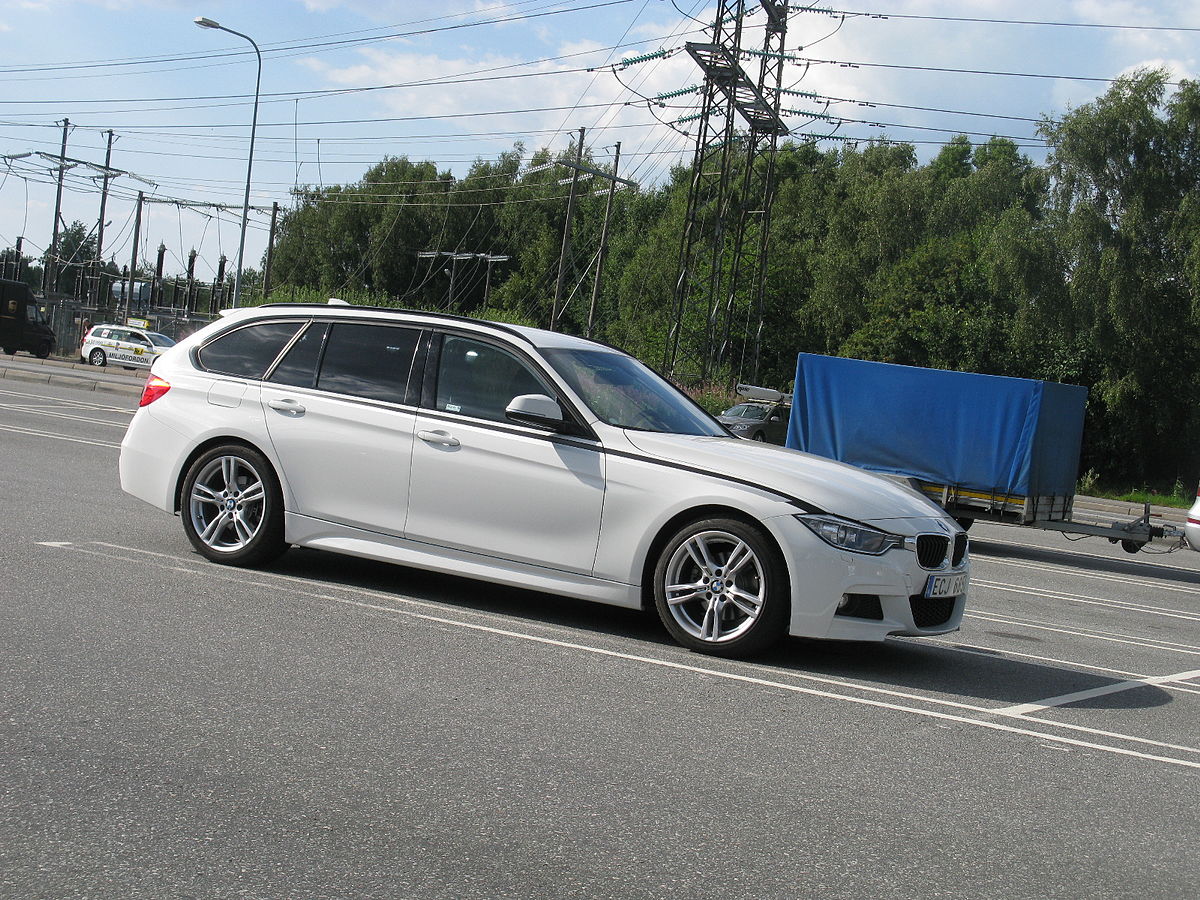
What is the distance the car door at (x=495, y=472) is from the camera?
268 inches

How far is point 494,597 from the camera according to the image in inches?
306

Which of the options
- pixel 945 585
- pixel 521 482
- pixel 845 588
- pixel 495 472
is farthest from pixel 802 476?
pixel 495 472

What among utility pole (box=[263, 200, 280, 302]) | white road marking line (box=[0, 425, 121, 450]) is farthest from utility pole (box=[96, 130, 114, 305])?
white road marking line (box=[0, 425, 121, 450])

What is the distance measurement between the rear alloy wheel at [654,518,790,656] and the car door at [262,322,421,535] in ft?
5.49

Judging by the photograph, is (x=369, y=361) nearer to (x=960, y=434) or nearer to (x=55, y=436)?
(x=55, y=436)

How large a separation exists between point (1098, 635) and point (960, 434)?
7615 millimetres

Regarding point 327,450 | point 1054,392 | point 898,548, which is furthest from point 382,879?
point 1054,392

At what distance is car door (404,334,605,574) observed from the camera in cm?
680

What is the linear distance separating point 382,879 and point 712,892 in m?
0.87

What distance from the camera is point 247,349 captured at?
812cm

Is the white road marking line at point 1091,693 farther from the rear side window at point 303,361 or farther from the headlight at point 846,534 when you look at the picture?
the rear side window at point 303,361

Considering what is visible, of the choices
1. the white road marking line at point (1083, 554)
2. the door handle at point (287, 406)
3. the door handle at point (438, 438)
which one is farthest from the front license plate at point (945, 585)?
the white road marking line at point (1083, 554)

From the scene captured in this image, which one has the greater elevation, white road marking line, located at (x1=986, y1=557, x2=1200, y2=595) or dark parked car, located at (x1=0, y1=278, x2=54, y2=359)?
dark parked car, located at (x1=0, y1=278, x2=54, y2=359)

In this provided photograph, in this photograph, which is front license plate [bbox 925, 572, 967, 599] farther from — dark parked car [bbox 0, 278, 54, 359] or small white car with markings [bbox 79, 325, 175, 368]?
dark parked car [bbox 0, 278, 54, 359]
